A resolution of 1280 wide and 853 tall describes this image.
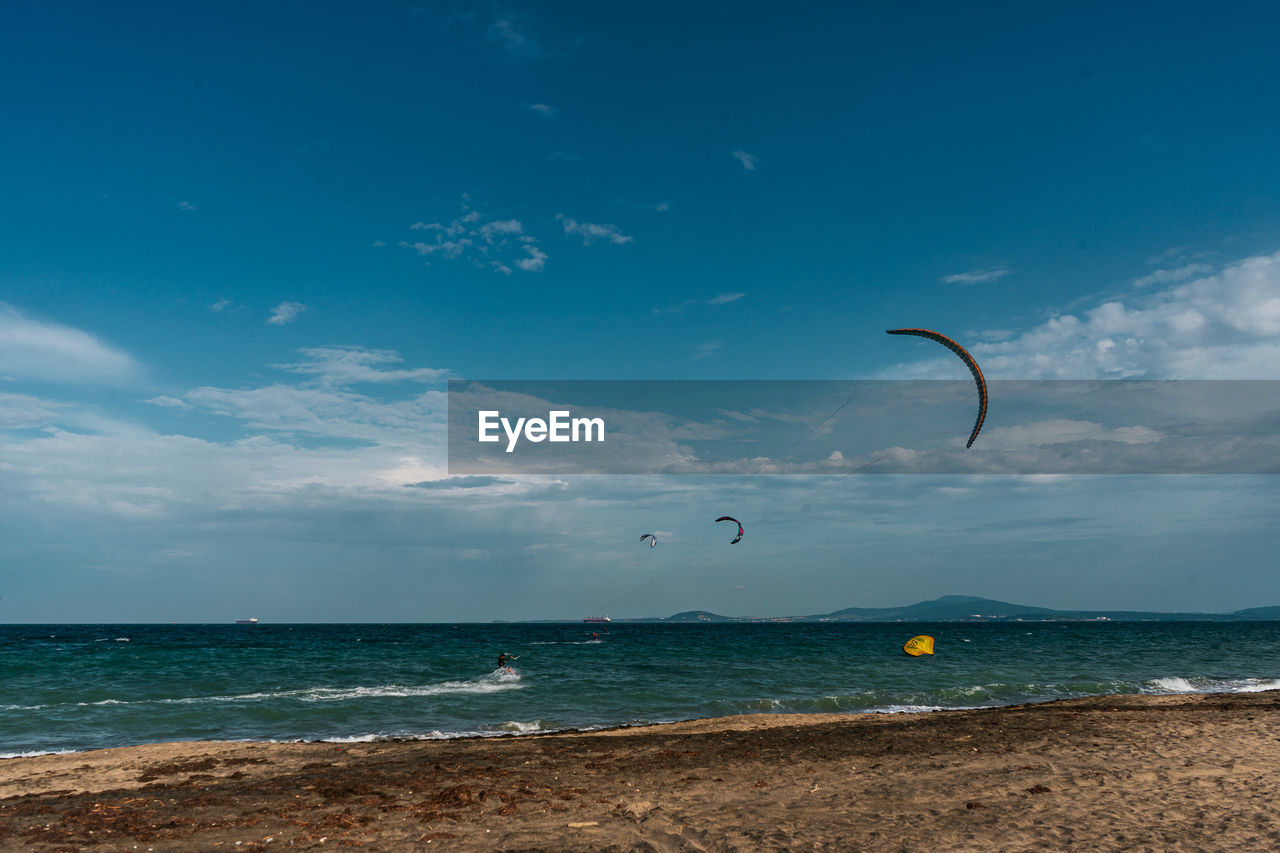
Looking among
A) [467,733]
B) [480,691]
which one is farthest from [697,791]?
[480,691]

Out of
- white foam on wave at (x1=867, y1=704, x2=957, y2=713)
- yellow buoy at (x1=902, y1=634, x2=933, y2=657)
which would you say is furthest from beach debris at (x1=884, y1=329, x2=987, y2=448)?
yellow buoy at (x1=902, y1=634, x2=933, y2=657)

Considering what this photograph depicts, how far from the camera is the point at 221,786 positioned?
42.1 feet

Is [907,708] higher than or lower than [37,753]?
lower

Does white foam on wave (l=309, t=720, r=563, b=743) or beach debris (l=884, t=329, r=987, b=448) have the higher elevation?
beach debris (l=884, t=329, r=987, b=448)

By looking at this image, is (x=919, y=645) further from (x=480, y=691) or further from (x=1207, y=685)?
(x=480, y=691)

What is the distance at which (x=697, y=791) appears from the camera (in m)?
11.6

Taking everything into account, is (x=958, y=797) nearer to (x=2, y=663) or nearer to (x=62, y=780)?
(x=62, y=780)

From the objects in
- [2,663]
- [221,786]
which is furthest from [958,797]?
[2,663]

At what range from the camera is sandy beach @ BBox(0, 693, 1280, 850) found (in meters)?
9.26

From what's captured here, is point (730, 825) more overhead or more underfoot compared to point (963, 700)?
more overhead

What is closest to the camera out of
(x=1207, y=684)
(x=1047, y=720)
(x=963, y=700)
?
(x=1047, y=720)

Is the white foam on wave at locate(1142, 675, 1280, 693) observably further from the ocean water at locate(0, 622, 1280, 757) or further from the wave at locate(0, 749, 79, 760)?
the wave at locate(0, 749, 79, 760)

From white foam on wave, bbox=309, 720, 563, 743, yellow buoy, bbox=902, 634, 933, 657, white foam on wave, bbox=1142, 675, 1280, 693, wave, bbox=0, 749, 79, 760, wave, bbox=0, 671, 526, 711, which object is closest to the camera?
wave, bbox=0, 749, 79, 760

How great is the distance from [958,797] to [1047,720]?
8.87m
